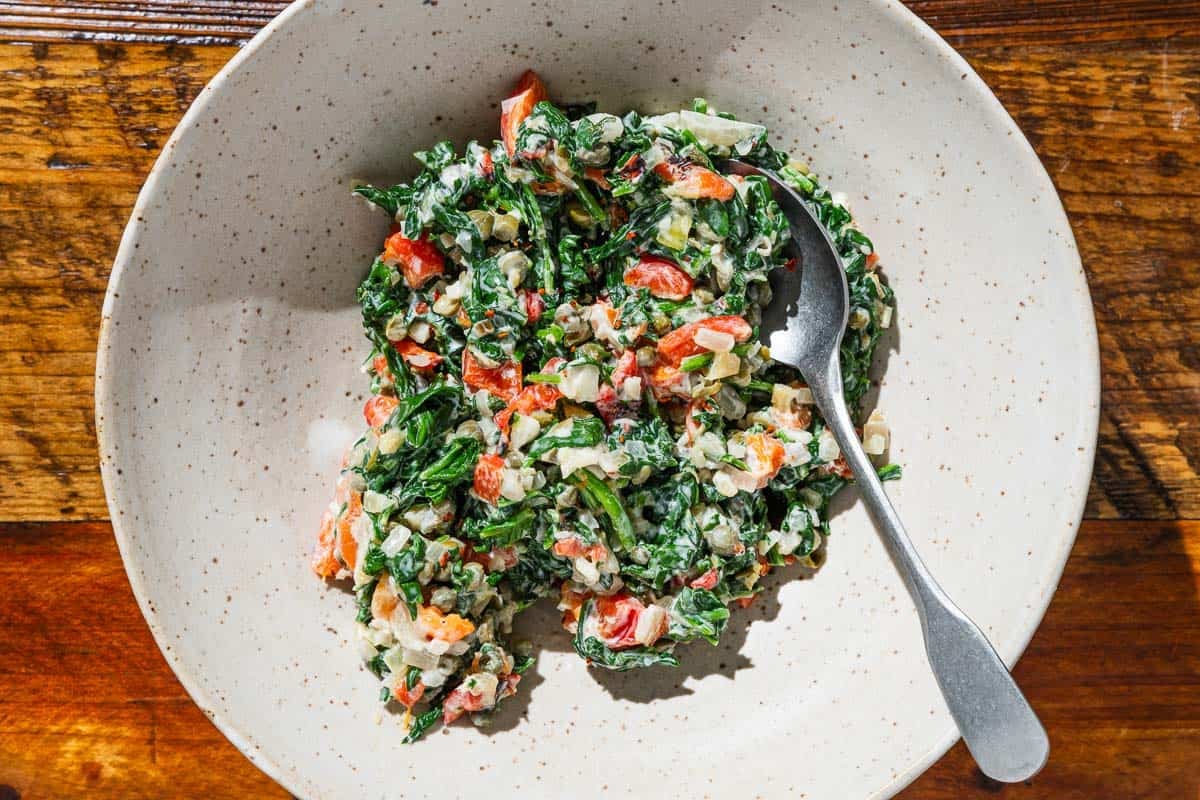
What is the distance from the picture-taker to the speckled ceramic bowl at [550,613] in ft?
7.82

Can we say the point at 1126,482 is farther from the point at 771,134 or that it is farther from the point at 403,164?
the point at 403,164

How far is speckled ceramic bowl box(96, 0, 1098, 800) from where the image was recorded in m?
2.38

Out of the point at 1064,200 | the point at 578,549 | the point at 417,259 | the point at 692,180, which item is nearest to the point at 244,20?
the point at 417,259

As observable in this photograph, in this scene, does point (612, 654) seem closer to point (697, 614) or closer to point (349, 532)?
point (697, 614)

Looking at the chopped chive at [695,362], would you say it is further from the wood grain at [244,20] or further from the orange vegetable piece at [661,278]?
the wood grain at [244,20]

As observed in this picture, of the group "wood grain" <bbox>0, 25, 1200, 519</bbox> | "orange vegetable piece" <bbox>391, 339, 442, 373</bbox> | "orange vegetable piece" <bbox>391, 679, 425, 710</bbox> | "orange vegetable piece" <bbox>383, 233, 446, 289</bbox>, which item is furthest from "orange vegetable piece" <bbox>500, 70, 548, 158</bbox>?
"orange vegetable piece" <bbox>391, 679, 425, 710</bbox>

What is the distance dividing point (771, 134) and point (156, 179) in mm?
1591

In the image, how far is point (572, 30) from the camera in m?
2.50

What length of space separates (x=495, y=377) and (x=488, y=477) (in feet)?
0.91

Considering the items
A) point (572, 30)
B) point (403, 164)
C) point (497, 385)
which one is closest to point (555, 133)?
point (572, 30)

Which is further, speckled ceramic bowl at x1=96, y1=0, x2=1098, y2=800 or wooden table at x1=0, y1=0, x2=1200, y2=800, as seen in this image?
wooden table at x1=0, y1=0, x2=1200, y2=800

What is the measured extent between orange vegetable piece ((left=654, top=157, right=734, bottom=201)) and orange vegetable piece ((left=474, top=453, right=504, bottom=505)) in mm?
817

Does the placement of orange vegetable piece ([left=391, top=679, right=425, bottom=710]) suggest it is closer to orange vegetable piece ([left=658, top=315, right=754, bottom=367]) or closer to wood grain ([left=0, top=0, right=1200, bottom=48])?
orange vegetable piece ([left=658, top=315, right=754, bottom=367])

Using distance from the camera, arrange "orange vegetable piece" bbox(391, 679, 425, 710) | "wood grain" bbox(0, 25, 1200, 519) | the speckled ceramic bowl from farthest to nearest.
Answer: "wood grain" bbox(0, 25, 1200, 519)
"orange vegetable piece" bbox(391, 679, 425, 710)
the speckled ceramic bowl
